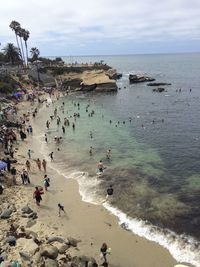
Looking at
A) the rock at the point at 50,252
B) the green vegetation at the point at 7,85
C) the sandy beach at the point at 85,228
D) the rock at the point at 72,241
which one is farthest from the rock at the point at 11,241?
the green vegetation at the point at 7,85

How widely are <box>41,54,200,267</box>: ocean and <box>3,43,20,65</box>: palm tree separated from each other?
58059 mm

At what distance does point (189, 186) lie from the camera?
3111 centimetres

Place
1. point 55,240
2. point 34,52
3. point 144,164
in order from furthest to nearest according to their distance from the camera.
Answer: point 34,52
point 144,164
point 55,240

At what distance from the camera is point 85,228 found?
24.5 metres

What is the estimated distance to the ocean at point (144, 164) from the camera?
2466 cm

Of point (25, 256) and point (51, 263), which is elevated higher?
point (51, 263)

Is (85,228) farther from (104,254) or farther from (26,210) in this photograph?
(26,210)

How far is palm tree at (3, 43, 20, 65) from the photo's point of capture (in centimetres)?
12093

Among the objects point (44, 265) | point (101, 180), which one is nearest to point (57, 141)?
point (101, 180)

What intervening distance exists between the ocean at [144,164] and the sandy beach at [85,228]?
0.87m

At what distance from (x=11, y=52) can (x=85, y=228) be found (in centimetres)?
10826

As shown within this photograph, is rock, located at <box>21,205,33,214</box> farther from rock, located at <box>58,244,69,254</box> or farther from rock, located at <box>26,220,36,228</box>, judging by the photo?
rock, located at <box>58,244,69,254</box>

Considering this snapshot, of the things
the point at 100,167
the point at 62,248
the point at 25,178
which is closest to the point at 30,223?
the point at 62,248

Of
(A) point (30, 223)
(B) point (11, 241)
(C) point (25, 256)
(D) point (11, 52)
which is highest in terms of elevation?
(D) point (11, 52)
